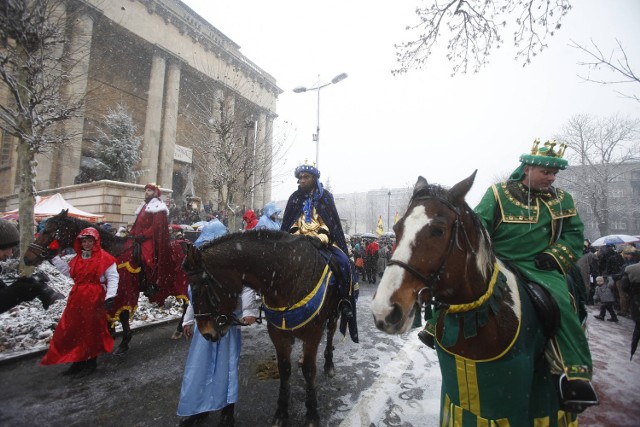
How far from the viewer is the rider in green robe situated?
2.19m

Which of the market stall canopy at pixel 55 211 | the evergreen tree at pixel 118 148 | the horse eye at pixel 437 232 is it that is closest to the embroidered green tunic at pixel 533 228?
the horse eye at pixel 437 232

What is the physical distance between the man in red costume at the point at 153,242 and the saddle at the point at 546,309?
5.72 meters

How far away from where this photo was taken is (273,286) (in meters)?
3.21

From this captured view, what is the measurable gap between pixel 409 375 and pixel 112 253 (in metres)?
5.42

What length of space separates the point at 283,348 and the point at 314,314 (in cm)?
54

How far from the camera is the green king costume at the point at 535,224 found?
2.20 metres

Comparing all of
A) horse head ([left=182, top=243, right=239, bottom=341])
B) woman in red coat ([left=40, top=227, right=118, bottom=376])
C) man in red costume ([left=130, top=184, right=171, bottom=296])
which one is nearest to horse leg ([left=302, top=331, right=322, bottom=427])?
horse head ([left=182, top=243, right=239, bottom=341])

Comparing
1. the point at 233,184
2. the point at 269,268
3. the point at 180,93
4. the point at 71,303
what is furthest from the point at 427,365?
the point at 180,93

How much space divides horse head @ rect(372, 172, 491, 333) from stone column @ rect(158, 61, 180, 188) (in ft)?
84.8

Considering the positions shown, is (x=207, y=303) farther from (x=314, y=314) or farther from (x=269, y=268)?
(x=314, y=314)

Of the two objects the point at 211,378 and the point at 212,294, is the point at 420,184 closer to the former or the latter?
the point at 212,294

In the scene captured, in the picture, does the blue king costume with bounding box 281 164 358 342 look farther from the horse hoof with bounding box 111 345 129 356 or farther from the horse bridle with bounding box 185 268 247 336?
the horse hoof with bounding box 111 345 129 356

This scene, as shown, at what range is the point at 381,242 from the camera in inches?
782

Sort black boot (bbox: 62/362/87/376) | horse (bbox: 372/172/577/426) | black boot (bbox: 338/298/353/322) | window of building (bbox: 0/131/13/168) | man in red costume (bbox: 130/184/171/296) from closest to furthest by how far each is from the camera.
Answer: horse (bbox: 372/172/577/426) < black boot (bbox: 338/298/353/322) < black boot (bbox: 62/362/87/376) < man in red costume (bbox: 130/184/171/296) < window of building (bbox: 0/131/13/168)
